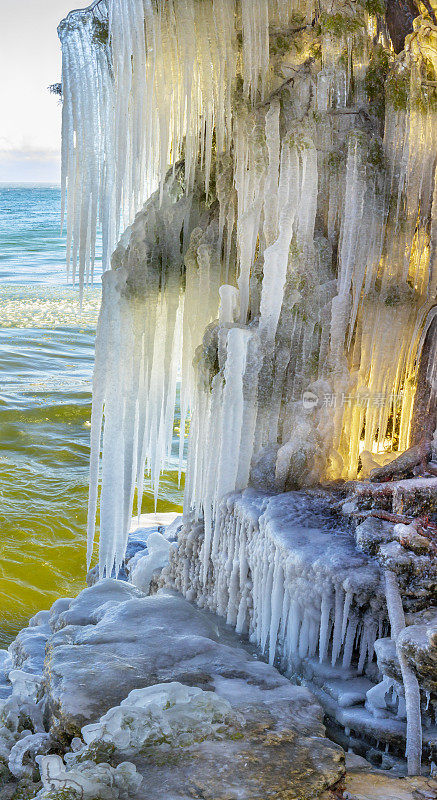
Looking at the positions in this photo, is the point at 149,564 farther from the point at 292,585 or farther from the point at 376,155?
the point at 376,155

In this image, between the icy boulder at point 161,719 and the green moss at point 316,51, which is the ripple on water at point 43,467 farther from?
the green moss at point 316,51

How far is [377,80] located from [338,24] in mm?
509

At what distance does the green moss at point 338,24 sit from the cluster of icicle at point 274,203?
5 centimetres

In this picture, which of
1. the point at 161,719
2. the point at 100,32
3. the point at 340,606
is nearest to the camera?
the point at 161,719

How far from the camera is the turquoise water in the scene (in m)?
8.66

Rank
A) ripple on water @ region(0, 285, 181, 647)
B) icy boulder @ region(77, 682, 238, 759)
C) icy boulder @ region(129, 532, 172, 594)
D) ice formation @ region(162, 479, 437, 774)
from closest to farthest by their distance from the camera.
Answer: icy boulder @ region(77, 682, 238, 759) < ice formation @ region(162, 479, 437, 774) < icy boulder @ region(129, 532, 172, 594) < ripple on water @ region(0, 285, 181, 647)

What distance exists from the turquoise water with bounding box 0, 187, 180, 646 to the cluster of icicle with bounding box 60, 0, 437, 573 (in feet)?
9.68

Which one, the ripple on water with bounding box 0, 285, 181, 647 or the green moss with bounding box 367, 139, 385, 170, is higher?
the green moss with bounding box 367, 139, 385, 170

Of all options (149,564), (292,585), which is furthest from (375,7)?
(149,564)

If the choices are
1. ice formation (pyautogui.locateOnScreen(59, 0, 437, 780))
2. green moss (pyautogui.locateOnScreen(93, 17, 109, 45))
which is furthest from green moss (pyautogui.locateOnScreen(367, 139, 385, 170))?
green moss (pyautogui.locateOnScreen(93, 17, 109, 45))

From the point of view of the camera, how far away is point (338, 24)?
5.48m

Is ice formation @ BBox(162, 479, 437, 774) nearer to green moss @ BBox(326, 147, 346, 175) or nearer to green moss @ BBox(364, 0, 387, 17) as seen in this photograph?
green moss @ BBox(326, 147, 346, 175)

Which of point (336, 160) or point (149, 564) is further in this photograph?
point (149, 564)

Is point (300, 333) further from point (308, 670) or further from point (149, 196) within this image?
point (308, 670)
